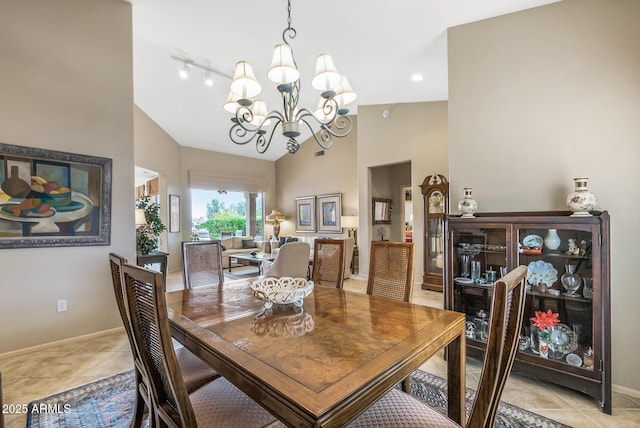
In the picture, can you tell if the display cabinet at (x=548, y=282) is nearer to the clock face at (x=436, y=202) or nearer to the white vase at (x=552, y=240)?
the white vase at (x=552, y=240)

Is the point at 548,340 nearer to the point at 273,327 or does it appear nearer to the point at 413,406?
the point at 413,406

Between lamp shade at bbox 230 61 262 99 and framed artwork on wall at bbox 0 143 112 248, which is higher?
lamp shade at bbox 230 61 262 99

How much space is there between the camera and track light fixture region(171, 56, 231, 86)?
443cm

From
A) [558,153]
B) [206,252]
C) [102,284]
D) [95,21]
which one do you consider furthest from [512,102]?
[102,284]

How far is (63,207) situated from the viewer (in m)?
2.97

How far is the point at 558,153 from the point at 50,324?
188 inches

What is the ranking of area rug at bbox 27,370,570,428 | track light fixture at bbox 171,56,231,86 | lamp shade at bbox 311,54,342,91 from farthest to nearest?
1. track light fixture at bbox 171,56,231,86
2. lamp shade at bbox 311,54,342,91
3. area rug at bbox 27,370,570,428

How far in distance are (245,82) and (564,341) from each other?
9.97 ft

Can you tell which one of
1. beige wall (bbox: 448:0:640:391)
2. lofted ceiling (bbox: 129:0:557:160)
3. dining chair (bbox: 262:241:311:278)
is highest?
lofted ceiling (bbox: 129:0:557:160)

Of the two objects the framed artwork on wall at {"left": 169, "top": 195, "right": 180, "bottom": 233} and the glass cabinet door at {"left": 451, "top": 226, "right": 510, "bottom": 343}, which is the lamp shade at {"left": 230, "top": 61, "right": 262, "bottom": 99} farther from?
the framed artwork on wall at {"left": 169, "top": 195, "right": 180, "bottom": 233}

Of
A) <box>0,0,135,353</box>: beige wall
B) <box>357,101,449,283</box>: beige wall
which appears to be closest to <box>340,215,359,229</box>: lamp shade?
<box>357,101,449,283</box>: beige wall

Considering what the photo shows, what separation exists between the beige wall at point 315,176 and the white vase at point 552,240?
4767 mm

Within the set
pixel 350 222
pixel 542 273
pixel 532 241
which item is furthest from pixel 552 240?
pixel 350 222

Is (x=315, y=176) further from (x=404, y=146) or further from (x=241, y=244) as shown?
(x=404, y=146)
